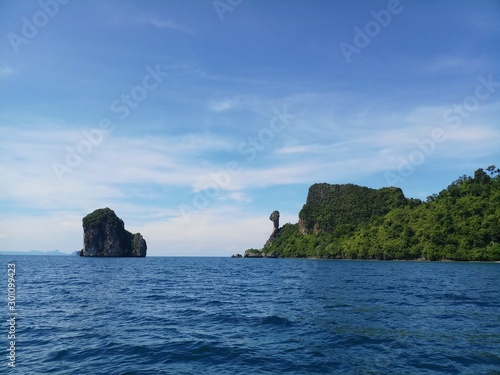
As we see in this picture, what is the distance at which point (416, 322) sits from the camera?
78.3 feet

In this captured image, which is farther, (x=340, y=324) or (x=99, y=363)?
(x=340, y=324)

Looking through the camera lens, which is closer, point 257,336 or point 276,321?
point 257,336

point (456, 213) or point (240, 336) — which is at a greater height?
point (456, 213)

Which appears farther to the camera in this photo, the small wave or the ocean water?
the small wave

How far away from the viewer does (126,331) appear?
2211 cm

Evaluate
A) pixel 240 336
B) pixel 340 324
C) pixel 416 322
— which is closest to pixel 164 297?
pixel 240 336

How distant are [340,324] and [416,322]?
557cm

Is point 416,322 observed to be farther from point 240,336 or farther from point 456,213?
point 456,213

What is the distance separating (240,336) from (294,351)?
14.3ft

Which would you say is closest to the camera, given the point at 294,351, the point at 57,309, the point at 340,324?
the point at 294,351

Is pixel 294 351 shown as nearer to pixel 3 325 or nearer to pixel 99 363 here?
pixel 99 363

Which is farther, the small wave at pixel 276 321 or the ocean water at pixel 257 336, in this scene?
the small wave at pixel 276 321

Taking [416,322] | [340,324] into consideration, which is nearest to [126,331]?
[340,324]

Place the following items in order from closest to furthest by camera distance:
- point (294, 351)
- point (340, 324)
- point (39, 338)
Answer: point (294, 351) → point (39, 338) → point (340, 324)
